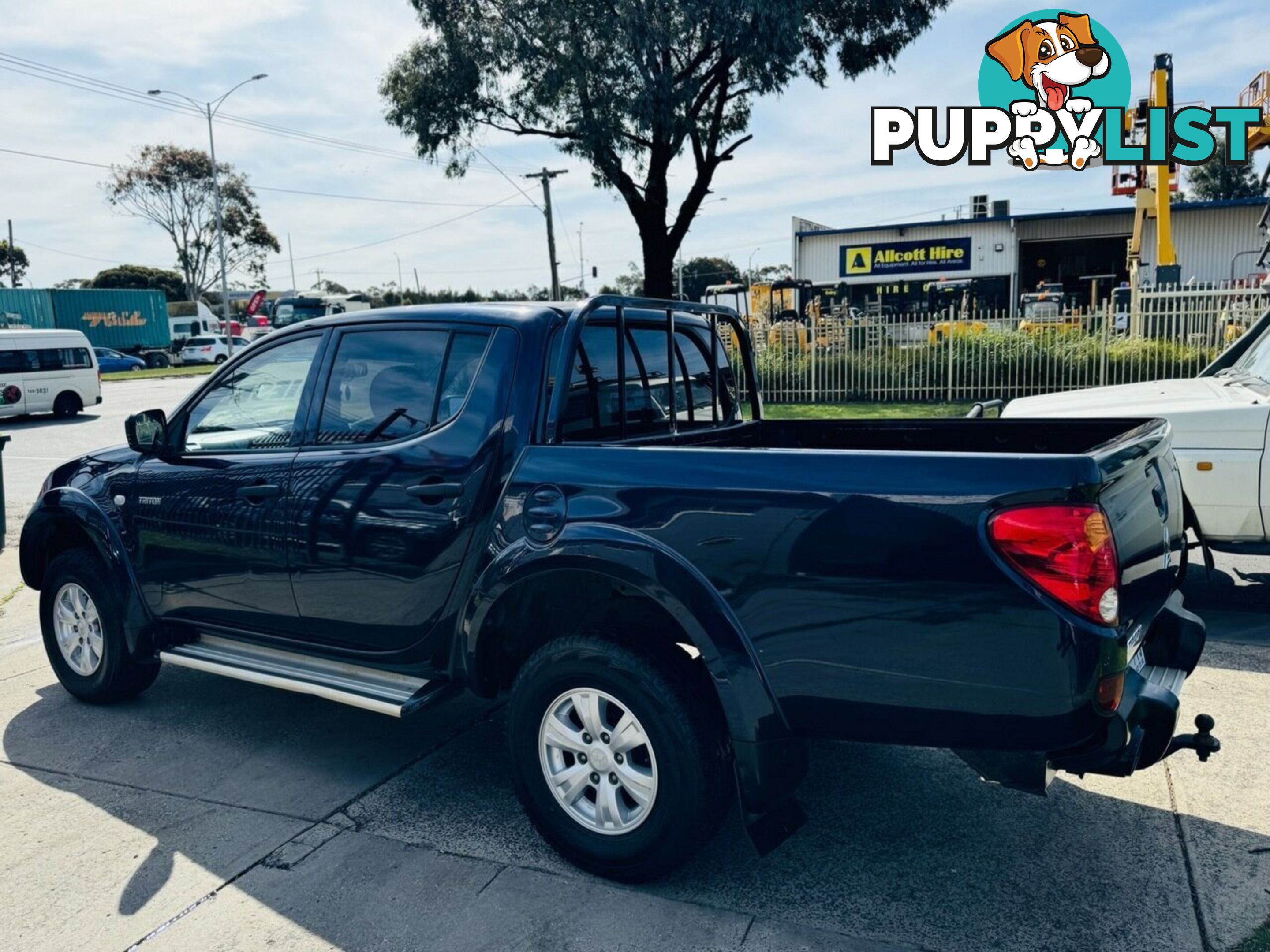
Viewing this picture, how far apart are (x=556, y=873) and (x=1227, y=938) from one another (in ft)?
6.44

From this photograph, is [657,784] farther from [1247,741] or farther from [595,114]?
[595,114]

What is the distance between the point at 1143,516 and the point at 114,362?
48684mm

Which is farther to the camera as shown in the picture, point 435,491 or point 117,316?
point 117,316

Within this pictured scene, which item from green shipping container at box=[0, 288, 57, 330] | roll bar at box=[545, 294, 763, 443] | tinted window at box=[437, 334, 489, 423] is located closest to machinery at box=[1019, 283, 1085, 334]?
roll bar at box=[545, 294, 763, 443]

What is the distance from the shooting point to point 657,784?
9.90ft

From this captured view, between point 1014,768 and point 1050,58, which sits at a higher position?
point 1050,58

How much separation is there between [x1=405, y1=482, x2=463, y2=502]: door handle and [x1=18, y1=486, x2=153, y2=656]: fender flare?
185cm

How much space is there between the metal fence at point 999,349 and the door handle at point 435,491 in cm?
1532

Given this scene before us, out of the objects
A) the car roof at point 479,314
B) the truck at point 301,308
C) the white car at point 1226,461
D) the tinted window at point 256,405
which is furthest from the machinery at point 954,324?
the truck at point 301,308

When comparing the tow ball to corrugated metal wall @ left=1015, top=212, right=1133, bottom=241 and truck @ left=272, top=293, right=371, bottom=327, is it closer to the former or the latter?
corrugated metal wall @ left=1015, top=212, right=1133, bottom=241

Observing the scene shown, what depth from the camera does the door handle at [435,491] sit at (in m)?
3.50

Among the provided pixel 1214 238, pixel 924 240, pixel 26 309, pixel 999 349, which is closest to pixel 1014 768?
pixel 999 349

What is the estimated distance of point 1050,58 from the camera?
20.0 metres

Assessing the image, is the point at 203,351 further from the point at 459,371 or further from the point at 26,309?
the point at 459,371
